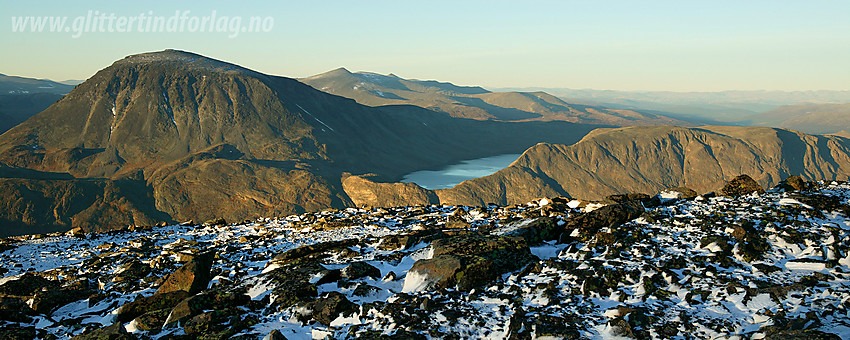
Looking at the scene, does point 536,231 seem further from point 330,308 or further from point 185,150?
point 185,150

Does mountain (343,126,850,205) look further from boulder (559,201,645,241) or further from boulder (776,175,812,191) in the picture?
boulder (559,201,645,241)

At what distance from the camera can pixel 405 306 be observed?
28.4ft

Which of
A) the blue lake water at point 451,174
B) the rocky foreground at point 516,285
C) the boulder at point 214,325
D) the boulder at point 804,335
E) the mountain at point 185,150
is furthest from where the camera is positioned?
the blue lake water at point 451,174

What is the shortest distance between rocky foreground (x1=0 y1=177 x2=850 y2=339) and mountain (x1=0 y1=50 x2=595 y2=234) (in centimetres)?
9159

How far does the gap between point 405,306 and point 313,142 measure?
491ft

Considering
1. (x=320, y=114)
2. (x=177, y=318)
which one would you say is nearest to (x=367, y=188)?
(x=320, y=114)

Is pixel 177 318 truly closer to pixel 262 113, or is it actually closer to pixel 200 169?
pixel 200 169

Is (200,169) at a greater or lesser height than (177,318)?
lesser

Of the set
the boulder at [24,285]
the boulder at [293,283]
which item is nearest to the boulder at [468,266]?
the boulder at [293,283]

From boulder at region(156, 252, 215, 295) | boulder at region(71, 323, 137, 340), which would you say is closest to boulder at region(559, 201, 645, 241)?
boulder at region(156, 252, 215, 295)

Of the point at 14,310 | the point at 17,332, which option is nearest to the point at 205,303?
the point at 17,332

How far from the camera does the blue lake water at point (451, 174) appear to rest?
150275mm

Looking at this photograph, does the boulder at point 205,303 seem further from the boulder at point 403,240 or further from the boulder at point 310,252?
the boulder at point 403,240

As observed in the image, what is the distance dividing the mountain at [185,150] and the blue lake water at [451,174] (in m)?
7.31
